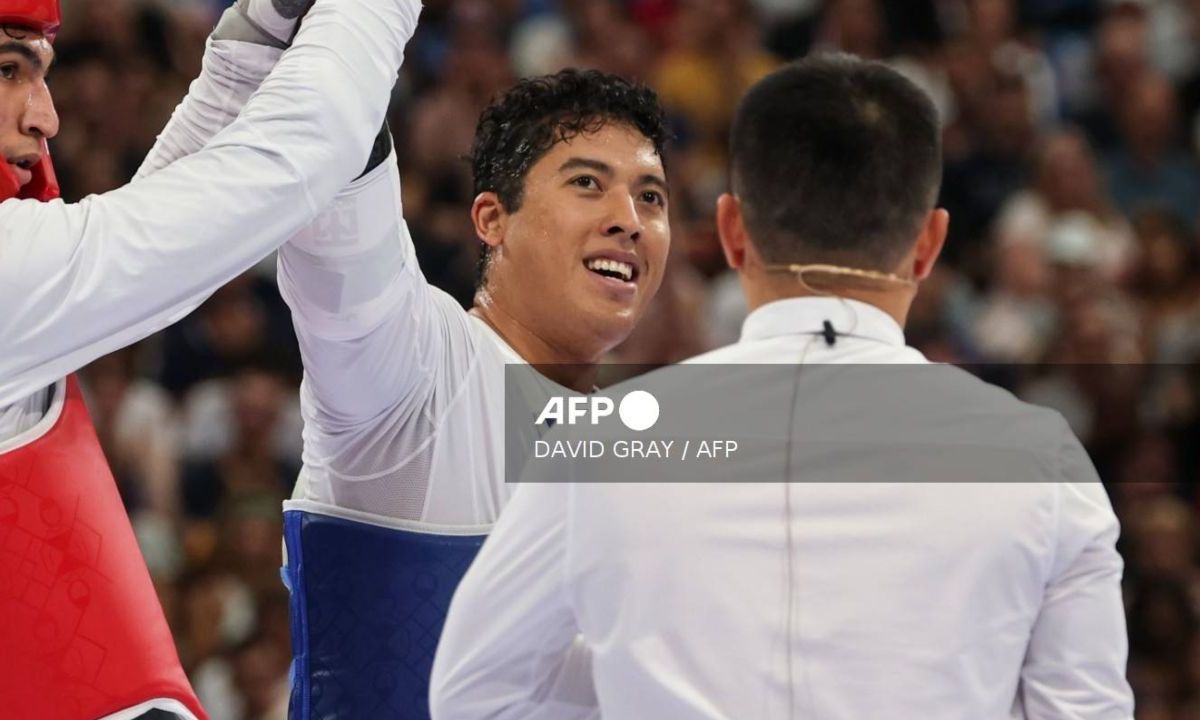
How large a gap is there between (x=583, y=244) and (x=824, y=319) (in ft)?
3.90

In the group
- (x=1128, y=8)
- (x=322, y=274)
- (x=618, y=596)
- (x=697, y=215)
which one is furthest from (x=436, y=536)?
(x=1128, y=8)

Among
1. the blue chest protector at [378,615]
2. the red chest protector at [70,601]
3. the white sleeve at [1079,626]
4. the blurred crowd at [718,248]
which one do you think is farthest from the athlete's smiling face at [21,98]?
the blurred crowd at [718,248]

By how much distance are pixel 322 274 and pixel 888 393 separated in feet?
3.04

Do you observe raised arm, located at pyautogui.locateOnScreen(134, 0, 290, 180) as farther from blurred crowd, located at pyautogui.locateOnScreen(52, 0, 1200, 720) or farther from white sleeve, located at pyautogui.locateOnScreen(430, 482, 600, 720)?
blurred crowd, located at pyautogui.locateOnScreen(52, 0, 1200, 720)

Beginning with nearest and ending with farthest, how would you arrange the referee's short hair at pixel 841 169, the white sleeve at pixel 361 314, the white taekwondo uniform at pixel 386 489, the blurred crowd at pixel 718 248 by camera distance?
the referee's short hair at pixel 841 169, the white sleeve at pixel 361 314, the white taekwondo uniform at pixel 386 489, the blurred crowd at pixel 718 248

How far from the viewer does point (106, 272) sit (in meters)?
2.02

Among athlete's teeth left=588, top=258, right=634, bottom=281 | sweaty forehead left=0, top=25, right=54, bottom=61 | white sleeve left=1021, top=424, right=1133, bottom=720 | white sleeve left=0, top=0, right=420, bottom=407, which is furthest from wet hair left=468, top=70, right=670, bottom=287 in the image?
white sleeve left=1021, top=424, right=1133, bottom=720

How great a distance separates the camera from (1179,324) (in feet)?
20.9

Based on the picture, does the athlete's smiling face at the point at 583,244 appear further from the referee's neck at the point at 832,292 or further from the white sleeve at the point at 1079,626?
the white sleeve at the point at 1079,626

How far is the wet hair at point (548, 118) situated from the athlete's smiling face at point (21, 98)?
1.00m

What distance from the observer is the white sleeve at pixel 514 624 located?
1.87m
